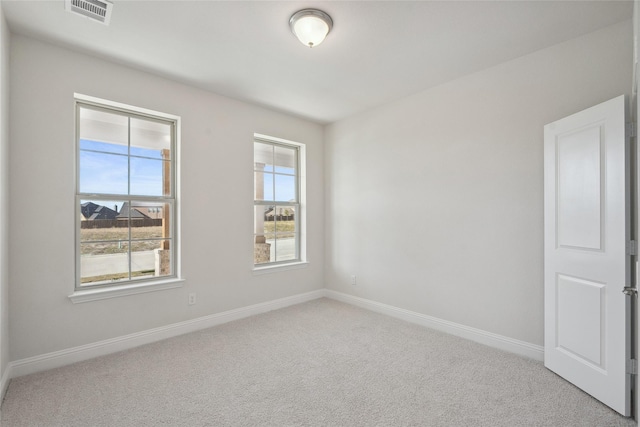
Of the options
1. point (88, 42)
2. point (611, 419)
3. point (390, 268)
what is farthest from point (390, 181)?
point (88, 42)

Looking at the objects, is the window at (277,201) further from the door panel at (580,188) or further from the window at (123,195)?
the door panel at (580,188)

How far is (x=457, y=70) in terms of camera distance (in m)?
3.01

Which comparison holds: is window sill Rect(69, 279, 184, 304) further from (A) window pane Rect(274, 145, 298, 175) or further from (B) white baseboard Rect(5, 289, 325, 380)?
(A) window pane Rect(274, 145, 298, 175)

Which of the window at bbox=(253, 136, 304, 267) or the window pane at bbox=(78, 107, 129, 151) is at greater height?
the window pane at bbox=(78, 107, 129, 151)

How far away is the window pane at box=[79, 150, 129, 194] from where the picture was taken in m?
2.81

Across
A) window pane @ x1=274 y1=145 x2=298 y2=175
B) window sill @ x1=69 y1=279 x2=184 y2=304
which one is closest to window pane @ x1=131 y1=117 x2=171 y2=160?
window sill @ x1=69 y1=279 x2=184 y2=304

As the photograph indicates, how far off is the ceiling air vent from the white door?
11.3ft

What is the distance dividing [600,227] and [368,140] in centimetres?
262

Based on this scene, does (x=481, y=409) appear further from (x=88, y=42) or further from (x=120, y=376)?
(x=88, y=42)

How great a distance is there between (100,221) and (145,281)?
72cm

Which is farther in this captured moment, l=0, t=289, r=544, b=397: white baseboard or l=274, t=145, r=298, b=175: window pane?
l=274, t=145, r=298, b=175: window pane

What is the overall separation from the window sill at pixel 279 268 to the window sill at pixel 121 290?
37.5 inches

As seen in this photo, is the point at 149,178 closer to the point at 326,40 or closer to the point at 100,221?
the point at 100,221

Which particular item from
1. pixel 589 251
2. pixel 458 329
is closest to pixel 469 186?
pixel 589 251
